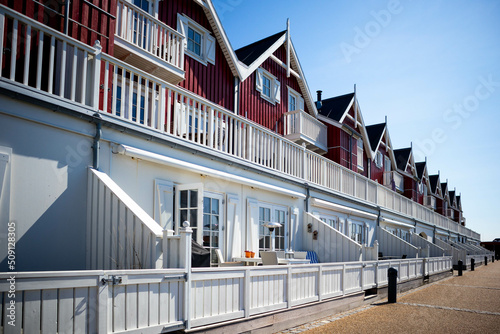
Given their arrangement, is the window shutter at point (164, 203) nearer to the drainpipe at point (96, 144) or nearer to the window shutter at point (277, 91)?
the drainpipe at point (96, 144)

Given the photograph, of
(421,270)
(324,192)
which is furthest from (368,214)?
(324,192)

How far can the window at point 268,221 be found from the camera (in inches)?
476

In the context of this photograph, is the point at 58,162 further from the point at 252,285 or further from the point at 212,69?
the point at 212,69

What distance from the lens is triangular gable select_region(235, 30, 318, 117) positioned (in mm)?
15172

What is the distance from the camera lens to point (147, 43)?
10.2 m

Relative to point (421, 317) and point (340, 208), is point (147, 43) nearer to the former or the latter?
point (421, 317)

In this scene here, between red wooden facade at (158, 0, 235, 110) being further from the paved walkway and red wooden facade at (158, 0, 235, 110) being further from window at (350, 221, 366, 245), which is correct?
window at (350, 221, 366, 245)

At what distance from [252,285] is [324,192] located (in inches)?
345

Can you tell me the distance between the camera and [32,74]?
7.17 metres

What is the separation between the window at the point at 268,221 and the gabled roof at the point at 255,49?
582 cm

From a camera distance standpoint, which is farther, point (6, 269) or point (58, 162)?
point (58, 162)

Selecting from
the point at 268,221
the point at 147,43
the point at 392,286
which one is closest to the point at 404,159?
the point at 392,286

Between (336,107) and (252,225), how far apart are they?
44.9 ft

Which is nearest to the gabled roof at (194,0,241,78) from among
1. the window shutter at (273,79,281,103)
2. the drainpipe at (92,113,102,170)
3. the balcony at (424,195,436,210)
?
the window shutter at (273,79,281,103)
